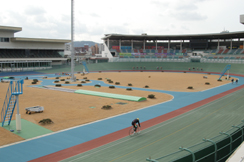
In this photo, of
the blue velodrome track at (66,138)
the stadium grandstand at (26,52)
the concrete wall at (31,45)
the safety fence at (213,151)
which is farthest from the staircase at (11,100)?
the concrete wall at (31,45)

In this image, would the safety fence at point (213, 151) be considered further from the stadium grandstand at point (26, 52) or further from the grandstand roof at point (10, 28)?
the stadium grandstand at point (26, 52)

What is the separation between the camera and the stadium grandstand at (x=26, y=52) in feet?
267


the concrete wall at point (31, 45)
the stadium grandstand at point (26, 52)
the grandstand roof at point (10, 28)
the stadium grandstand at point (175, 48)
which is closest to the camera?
the grandstand roof at point (10, 28)

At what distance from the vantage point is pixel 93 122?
68.3 ft

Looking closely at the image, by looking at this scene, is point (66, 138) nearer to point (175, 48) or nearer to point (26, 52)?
point (26, 52)

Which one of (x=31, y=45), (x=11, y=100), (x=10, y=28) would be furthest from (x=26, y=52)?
(x=11, y=100)

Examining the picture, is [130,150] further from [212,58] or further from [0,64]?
[212,58]

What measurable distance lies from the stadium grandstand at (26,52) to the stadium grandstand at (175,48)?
89.6ft

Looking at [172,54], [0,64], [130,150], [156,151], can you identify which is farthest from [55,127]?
[172,54]

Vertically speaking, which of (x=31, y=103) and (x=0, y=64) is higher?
(x=0, y=64)

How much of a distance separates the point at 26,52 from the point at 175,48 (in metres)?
77.4

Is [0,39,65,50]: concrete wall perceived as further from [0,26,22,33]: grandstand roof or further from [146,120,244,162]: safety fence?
[146,120,244,162]: safety fence

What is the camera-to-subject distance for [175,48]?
120 metres

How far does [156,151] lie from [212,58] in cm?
9268
